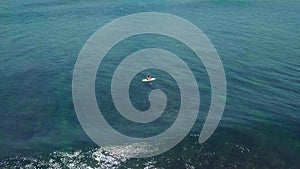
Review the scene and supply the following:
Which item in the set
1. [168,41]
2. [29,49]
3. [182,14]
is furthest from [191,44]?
[29,49]

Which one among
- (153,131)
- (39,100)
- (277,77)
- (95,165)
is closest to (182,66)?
(277,77)

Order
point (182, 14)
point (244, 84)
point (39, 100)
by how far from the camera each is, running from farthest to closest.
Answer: point (182, 14), point (244, 84), point (39, 100)

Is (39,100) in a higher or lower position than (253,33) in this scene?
higher

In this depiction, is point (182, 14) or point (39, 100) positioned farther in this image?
point (182, 14)

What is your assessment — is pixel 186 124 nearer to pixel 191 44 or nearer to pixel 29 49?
pixel 191 44

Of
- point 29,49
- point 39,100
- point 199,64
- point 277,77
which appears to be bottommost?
point 277,77

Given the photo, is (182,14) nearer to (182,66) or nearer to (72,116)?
(182,66)

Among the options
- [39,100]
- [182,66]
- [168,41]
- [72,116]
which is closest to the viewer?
[72,116]
